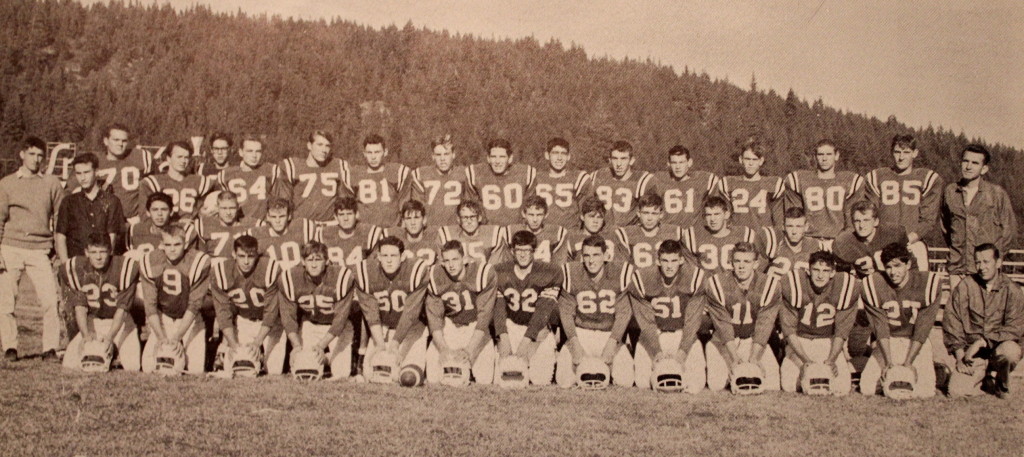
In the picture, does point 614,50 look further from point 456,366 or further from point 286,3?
point 456,366

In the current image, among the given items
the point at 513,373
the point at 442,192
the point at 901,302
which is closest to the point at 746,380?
the point at 901,302

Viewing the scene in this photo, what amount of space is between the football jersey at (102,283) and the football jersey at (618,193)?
2755mm

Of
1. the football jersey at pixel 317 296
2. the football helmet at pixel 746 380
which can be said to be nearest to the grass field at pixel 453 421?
the football helmet at pixel 746 380

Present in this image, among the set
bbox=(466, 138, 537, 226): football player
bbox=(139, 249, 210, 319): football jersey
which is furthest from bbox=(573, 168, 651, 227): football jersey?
bbox=(139, 249, 210, 319): football jersey

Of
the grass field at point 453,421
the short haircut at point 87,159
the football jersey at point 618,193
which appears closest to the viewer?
the grass field at point 453,421

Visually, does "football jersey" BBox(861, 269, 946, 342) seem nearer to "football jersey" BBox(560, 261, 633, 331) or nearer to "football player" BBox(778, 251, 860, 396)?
"football player" BBox(778, 251, 860, 396)

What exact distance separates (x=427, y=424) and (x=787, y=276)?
2117 mm

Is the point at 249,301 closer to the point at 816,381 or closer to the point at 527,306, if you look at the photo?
the point at 527,306

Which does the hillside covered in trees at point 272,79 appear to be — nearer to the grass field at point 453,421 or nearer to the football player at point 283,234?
the football player at point 283,234

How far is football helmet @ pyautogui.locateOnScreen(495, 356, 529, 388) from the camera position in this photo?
395cm

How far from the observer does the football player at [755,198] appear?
4570mm

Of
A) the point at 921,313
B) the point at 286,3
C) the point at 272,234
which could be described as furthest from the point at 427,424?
the point at 286,3

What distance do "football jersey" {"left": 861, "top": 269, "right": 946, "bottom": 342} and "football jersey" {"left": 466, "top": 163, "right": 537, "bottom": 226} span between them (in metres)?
2.04

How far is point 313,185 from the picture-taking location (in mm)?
4816
